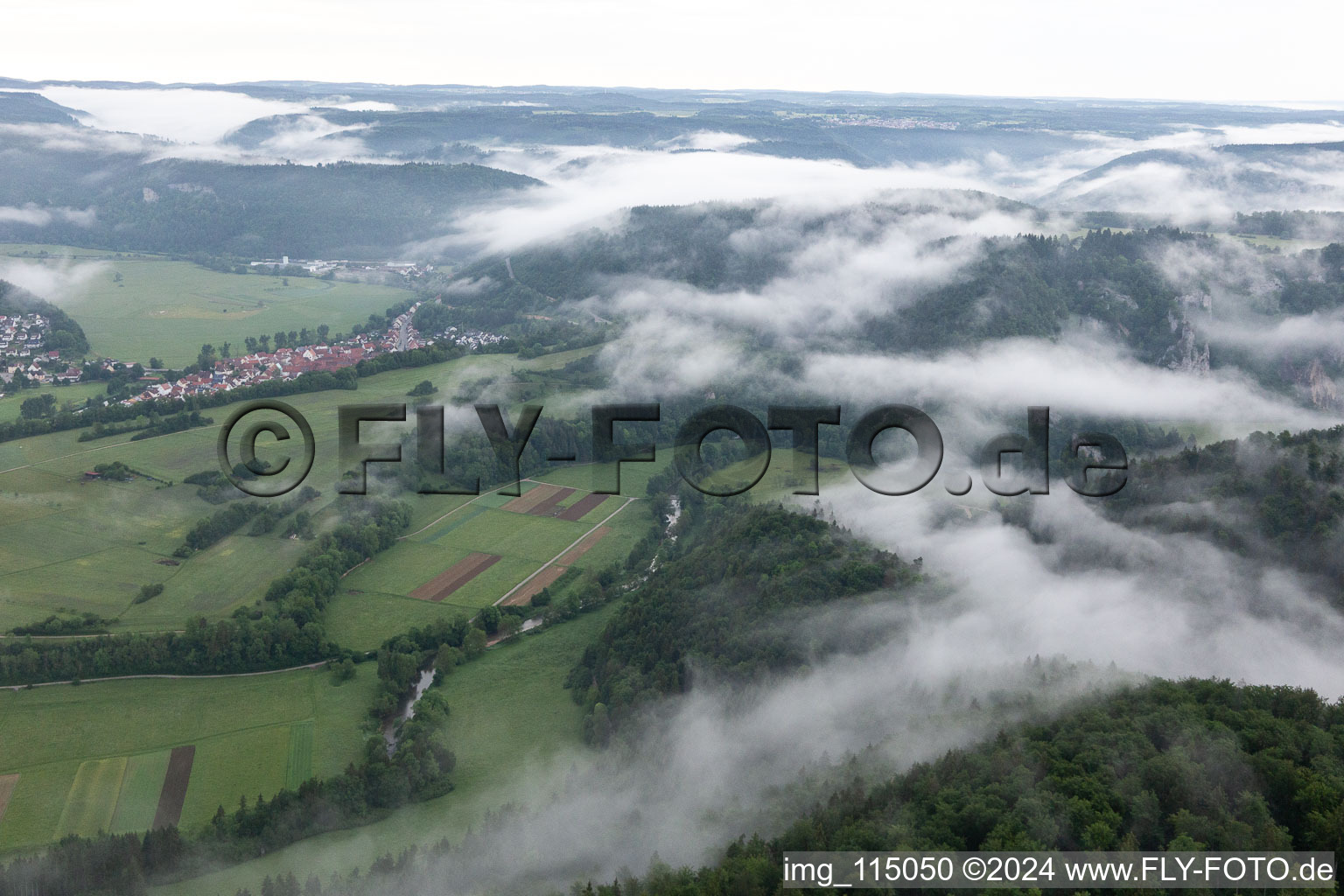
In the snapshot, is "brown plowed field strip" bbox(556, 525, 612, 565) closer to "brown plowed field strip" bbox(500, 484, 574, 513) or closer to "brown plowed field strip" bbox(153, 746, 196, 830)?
"brown plowed field strip" bbox(500, 484, 574, 513)

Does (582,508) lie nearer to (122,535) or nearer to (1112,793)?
(122,535)

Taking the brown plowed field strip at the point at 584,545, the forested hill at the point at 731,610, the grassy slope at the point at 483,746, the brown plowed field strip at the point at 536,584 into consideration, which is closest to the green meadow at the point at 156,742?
the grassy slope at the point at 483,746

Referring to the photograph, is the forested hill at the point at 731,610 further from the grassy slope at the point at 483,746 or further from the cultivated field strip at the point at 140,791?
the cultivated field strip at the point at 140,791

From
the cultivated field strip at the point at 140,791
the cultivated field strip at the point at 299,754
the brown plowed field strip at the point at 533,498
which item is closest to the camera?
the cultivated field strip at the point at 140,791

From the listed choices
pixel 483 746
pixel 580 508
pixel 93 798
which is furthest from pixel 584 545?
pixel 93 798

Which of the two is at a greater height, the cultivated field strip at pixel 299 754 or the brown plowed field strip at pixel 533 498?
the brown plowed field strip at pixel 533 498

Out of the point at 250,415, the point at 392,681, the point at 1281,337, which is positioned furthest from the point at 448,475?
the point at 1281,337
